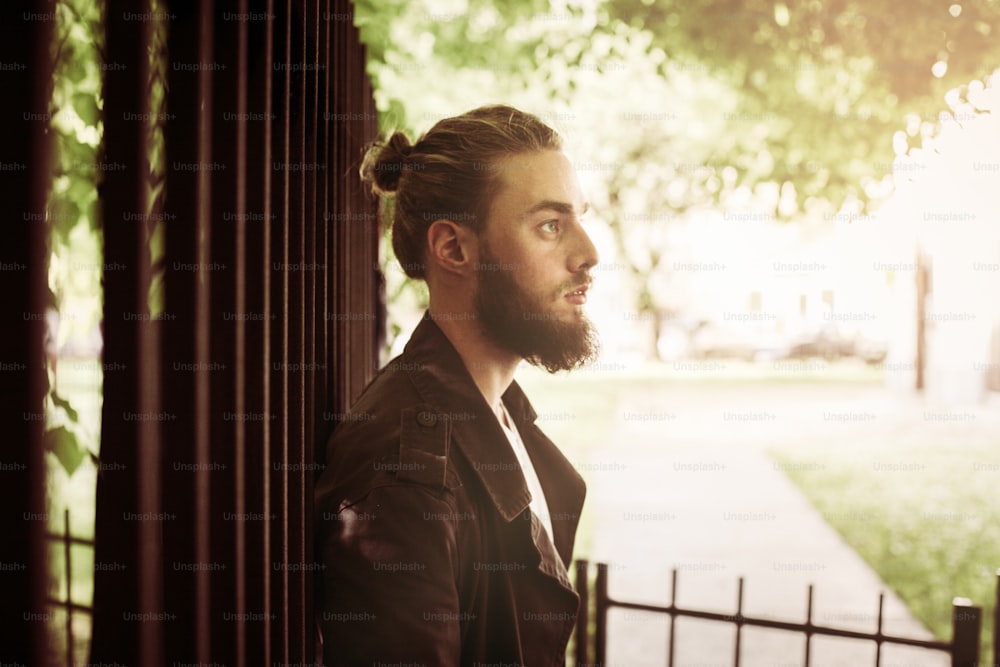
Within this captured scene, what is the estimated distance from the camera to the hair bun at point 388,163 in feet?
8.52

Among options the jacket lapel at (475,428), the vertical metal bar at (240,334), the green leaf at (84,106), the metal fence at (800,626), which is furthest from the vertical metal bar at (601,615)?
the green leaf at (84,106)

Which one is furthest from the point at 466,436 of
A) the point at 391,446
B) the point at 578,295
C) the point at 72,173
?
the point at 72,173

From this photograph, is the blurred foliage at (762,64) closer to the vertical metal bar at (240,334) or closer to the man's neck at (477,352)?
the man's neck at (477,352)

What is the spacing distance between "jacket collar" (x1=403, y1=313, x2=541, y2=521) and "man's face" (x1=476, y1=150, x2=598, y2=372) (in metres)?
0.19

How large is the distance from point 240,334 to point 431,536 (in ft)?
2.21

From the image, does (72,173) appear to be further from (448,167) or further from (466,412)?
(466,412)

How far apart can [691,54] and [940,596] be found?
477 cm

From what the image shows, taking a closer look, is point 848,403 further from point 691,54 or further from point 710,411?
point 691,54

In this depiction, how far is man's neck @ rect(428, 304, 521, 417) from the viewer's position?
2.33m

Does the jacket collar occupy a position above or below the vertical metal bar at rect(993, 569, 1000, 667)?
above

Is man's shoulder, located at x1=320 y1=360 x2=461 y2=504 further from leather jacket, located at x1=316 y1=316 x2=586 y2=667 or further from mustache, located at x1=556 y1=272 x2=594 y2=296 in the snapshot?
mustache, located at x1=556 y1=272 x2=594 y2=296

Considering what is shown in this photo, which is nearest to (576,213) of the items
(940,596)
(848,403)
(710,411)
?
(940,596)

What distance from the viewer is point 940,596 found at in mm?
5953

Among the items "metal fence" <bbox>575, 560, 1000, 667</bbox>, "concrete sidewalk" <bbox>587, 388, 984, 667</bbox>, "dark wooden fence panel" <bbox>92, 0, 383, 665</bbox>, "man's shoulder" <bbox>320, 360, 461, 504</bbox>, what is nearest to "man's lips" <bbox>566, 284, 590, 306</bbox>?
"man's shoulder" <bbox>320, 360, 461, 504</bbox>
